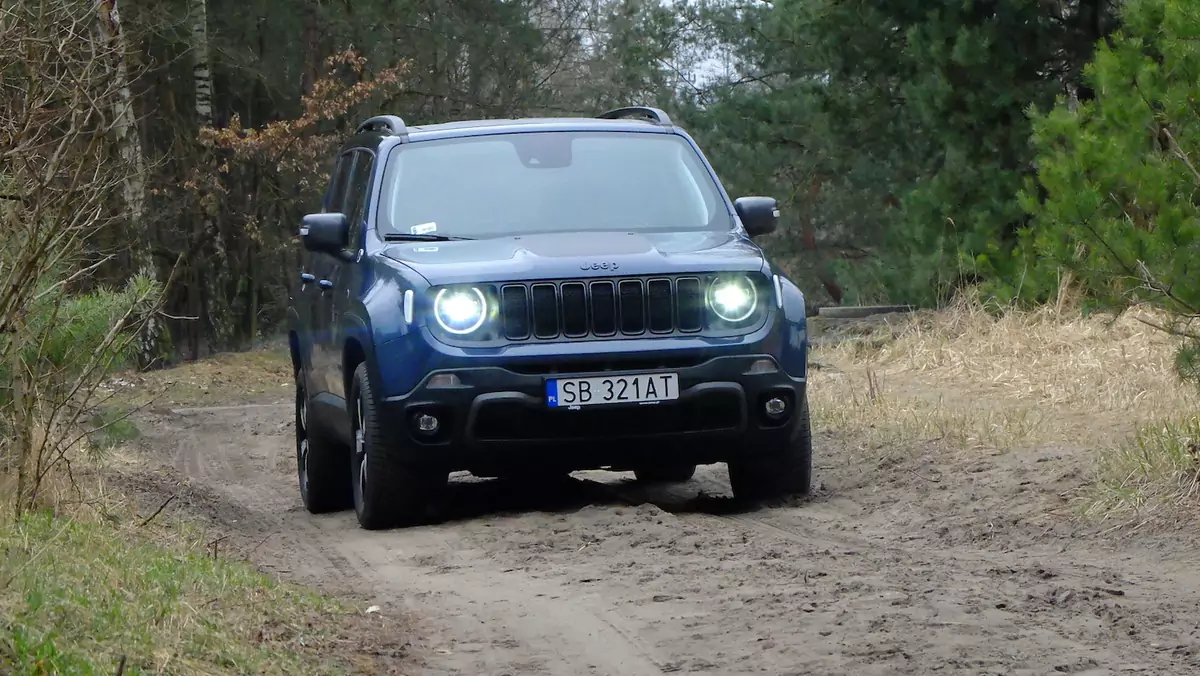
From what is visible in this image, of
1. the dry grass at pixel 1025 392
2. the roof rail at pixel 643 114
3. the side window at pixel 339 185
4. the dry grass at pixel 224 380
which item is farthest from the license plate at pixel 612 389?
the dry grass at pixel 224 380

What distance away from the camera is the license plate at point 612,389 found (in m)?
7.62

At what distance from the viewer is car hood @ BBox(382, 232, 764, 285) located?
7754mm

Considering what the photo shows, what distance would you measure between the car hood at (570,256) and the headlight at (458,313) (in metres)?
0.09

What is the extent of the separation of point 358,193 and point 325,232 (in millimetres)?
550

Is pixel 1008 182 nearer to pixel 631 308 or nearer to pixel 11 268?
pixel 631 308

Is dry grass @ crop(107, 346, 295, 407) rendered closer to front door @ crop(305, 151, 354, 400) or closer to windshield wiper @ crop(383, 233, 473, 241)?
front door @ crop(305, 151, 354, 400)

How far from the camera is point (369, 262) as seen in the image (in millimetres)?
8312

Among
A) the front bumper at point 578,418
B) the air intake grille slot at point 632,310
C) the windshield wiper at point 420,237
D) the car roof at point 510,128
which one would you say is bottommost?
the front bumper at point 578,418

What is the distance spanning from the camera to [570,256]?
7.86 metres

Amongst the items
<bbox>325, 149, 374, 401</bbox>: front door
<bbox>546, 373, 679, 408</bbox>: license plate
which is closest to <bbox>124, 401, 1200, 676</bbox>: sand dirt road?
<bbox>546, 373, 679, 408</bbox>: license plate

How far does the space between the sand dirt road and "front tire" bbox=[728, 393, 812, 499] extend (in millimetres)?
103

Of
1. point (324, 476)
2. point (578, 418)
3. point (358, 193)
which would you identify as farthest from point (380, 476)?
point (358, 193)

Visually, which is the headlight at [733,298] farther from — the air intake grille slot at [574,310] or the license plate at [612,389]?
the air intake grille slot at [574,310]

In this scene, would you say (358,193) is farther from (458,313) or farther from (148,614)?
(148,614)
